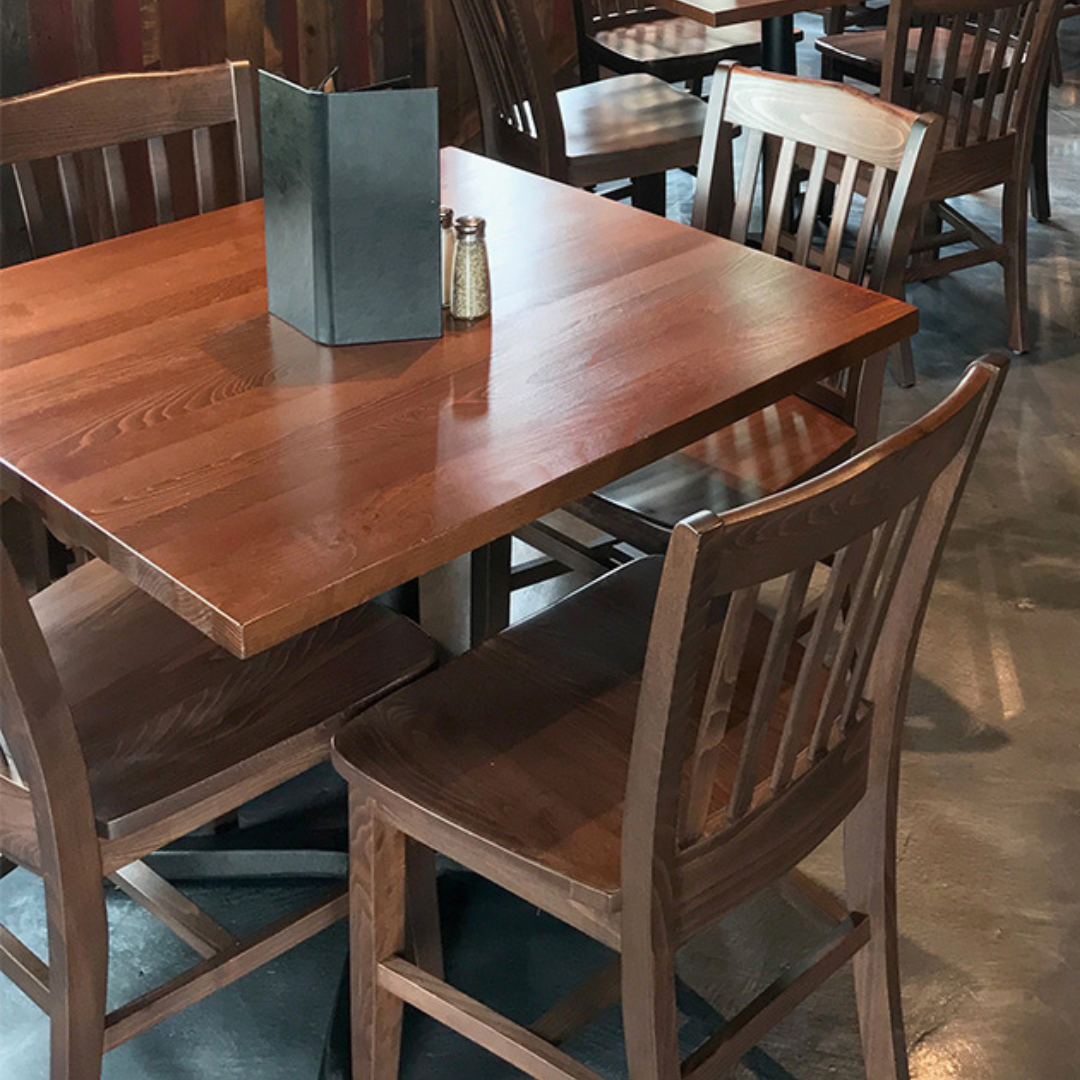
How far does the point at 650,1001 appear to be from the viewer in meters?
1.36

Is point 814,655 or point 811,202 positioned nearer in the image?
point 814,655

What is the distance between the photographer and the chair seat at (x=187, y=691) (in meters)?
1.52

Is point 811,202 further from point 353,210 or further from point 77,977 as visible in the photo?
point 77,977

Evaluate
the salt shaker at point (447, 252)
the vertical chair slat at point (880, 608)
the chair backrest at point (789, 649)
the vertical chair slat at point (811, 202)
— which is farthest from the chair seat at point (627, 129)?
the vertical chair slat at point (880, 608)

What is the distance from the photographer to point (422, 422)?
1562mm

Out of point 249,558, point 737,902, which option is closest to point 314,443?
point 249,558

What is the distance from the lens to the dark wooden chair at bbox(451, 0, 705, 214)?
10.1 feet

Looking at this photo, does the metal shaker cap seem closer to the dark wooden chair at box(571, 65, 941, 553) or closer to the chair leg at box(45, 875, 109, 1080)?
the dark wooden chair at box(571, 65, 941, 553)

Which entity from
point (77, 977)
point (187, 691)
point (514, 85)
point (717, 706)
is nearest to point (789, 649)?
point (717, 706)

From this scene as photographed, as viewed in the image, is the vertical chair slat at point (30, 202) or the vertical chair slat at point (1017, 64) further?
the vertical chair slat at point (1017, 64)

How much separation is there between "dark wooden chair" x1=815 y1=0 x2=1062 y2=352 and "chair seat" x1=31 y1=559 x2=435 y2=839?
2.08 metres

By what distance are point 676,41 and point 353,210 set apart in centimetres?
255

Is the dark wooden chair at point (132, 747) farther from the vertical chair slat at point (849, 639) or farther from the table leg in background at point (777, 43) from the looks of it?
the table leg in background at point (777, 43)

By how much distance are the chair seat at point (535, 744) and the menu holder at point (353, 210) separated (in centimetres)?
39
